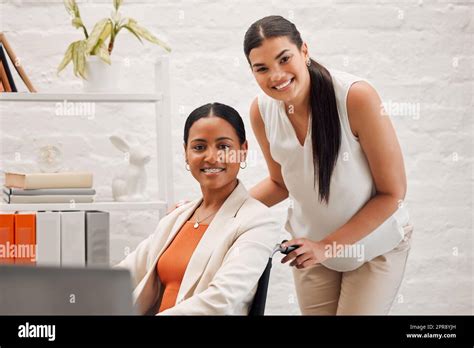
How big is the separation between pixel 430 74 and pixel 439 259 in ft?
2.04

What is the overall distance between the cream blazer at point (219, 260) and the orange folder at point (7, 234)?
0.47m

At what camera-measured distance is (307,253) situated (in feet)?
5.98

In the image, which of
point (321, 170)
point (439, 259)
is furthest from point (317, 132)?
point (439, 259)

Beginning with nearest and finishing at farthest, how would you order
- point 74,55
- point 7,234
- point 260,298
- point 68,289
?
1. point 68,289
2. point 260,298
3. point 7,234
4. point 74,55

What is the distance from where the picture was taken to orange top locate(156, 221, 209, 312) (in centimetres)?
164

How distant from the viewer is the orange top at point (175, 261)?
1.64m

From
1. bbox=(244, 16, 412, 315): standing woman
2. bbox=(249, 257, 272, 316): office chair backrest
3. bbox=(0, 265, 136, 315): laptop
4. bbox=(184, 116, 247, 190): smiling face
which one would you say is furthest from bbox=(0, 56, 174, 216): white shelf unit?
bbox=(0, 265, 136, 315): laptop

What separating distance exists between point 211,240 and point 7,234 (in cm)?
72

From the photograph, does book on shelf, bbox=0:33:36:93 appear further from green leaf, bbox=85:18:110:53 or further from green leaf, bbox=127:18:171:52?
green leaf, bbox=127:18:171:52

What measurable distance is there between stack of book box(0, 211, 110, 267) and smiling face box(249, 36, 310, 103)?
0.69 m

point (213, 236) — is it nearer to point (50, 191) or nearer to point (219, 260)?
point (219, 260)

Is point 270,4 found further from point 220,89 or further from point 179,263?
point 179,263

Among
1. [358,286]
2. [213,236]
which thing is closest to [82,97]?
[213,236]

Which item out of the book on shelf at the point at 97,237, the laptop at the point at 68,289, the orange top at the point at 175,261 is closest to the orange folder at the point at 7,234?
the book on shelf at the point at 97,237
